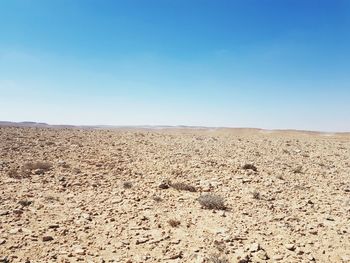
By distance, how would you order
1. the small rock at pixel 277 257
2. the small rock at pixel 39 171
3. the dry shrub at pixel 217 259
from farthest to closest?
the small rock at pixel 39 171
the small rock at pixel 277 257
the dry shrub at pixel 217 259

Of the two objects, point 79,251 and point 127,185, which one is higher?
point 127,185

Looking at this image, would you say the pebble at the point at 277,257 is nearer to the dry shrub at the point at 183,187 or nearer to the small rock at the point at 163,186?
the dry shrub at the point at 183,187

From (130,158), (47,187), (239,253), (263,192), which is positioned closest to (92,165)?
(130,158)

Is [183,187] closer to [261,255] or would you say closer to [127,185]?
[127,185]

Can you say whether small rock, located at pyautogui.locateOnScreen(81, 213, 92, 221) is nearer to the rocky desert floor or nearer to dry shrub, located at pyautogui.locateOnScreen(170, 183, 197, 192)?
the rocky desert floor

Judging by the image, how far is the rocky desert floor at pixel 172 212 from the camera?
792 centimetres

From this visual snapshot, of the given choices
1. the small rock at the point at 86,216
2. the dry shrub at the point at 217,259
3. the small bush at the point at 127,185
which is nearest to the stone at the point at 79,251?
the small rock at the point at 86,216

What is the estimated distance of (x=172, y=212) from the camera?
1062cm

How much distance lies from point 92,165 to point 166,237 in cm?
958

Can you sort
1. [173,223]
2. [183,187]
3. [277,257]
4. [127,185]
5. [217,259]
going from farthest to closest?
1. [127,185]
2. [183,187]
3. [173,223]
4. [277,257]
5. [217,259]

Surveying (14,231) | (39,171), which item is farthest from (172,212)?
(39,171)

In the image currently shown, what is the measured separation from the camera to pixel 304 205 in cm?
1136

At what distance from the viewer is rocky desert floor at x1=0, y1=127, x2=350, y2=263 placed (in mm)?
7918

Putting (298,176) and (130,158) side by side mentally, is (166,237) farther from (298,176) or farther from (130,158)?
(130,158)
